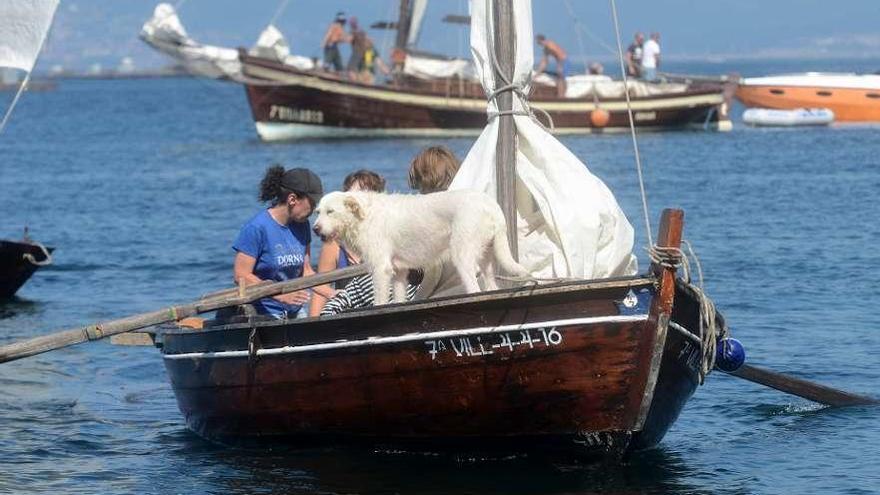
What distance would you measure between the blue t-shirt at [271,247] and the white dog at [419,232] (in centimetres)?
148

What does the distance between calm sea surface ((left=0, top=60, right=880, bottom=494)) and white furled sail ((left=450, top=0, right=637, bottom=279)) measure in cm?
135

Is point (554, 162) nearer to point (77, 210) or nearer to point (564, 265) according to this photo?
point (564, 265)

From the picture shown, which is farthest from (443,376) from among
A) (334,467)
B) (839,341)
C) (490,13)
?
(839,341)

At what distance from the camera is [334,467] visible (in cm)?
1119

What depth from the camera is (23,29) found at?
12.8 m

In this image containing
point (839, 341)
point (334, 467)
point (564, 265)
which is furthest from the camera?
point (839, 341)

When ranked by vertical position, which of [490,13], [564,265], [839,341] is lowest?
[839,341]

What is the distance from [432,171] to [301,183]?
1192 mm

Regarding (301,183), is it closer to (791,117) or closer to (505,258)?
(505,258)

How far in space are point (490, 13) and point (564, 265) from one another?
166cm

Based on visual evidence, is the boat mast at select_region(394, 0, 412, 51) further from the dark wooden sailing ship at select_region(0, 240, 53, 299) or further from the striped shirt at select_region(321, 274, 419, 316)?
the striped shirt at select_region(321, 274, 419, 316)

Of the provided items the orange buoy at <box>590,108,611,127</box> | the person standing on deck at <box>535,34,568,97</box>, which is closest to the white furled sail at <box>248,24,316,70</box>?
the person standing on deck at <box>535,34,568,97</box>

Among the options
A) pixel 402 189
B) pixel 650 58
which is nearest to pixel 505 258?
pixel 402 189

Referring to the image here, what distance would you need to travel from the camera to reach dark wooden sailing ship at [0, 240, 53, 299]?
1834cm
